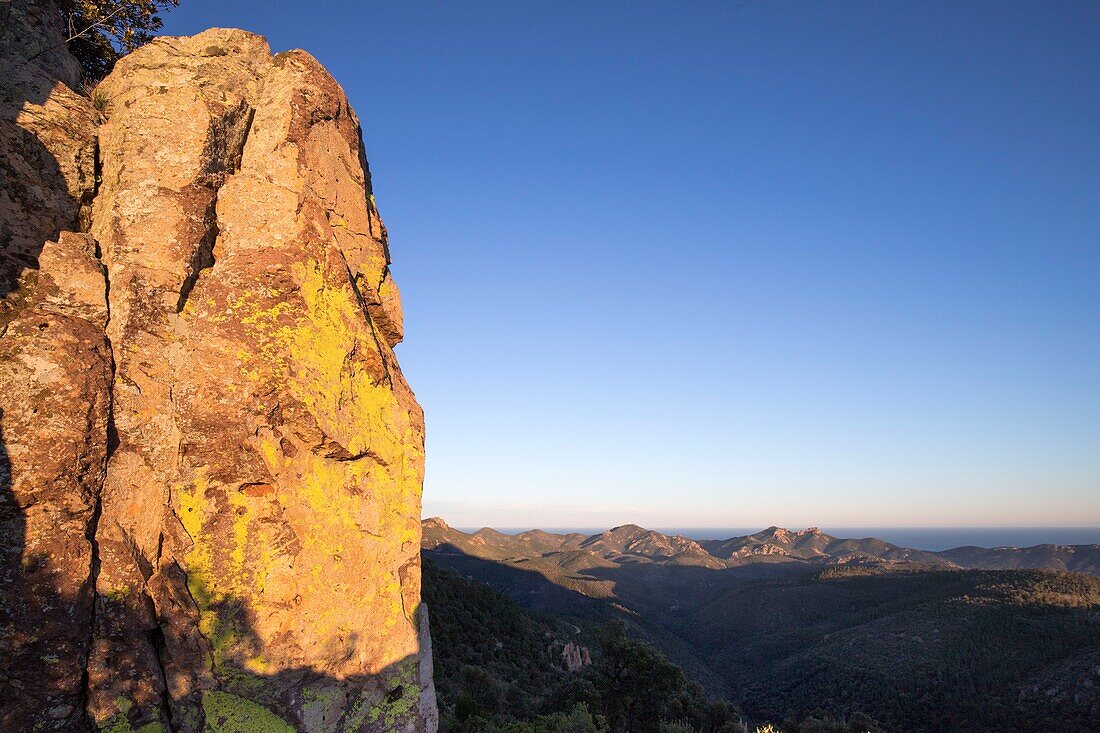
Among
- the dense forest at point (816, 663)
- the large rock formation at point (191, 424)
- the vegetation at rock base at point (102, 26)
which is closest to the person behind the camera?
the large rock formation at point (191, 424)

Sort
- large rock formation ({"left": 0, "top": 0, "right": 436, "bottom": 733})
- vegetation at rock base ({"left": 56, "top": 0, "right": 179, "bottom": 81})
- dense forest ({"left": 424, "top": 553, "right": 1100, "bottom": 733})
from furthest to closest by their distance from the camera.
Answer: dense forest ({"left": 424, "top": 553, "right": 1100, "bottom": 733}) → vegetation at rock base ({"left": 56, "top": 0, "right": 179, "bottom": 81}) → large rock formation ({"left": 0, "top": 0, "right": 436, "bottom": 733})

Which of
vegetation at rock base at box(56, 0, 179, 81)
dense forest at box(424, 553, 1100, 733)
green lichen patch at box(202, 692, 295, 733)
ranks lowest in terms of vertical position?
dense forest at box(424, 553, 1100, 733)

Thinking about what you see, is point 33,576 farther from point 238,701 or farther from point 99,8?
point 99,8

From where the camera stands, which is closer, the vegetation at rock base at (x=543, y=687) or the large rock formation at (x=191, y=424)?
the large rock formation at (x=191, y=424)

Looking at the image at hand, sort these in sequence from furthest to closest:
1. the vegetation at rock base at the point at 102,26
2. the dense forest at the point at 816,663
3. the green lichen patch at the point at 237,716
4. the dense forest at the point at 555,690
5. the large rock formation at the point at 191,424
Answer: the dense forest at the point at 816,663, the dense forest at the point at 555,690, the vegetation at rock base at the point at 102,26, the green lichen patch at the point at 237,716, the large rock formation at the point at 191,424

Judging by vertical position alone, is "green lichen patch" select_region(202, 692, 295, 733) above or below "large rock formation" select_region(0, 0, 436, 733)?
below

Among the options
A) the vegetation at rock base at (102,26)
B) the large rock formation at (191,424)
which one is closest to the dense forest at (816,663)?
the large rock formation at (191,424)

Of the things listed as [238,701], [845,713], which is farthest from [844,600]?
[238,701]

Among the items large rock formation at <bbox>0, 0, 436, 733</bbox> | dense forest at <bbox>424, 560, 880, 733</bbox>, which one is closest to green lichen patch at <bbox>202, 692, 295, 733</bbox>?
large rock formation at <bbox>0, 0, 436, 733</bbox>

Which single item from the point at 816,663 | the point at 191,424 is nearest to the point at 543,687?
the point at 816,663

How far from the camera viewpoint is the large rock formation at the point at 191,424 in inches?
232

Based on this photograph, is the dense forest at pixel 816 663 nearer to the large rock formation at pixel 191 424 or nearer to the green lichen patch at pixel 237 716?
the green lichen patch at pixel 237 716

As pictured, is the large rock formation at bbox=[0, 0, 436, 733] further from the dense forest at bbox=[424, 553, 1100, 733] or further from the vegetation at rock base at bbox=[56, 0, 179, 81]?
the dense forest at bbox=[424, 553, 1100, 733]

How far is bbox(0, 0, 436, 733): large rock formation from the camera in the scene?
5.90 m
